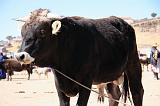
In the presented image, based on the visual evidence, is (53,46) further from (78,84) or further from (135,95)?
(135,95)

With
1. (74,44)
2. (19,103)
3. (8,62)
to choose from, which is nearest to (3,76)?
(8,62)

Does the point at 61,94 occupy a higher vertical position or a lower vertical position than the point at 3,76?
higher

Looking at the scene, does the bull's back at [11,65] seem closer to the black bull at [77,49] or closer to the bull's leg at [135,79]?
the bull's leg at [135,79]

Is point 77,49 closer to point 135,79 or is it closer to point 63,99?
point 63,99

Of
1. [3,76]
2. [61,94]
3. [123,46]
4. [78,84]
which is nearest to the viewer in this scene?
[78,84]

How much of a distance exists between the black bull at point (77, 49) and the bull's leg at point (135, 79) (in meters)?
0.38

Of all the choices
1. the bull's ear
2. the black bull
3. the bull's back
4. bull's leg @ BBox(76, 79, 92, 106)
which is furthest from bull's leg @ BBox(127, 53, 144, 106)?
the bull's back

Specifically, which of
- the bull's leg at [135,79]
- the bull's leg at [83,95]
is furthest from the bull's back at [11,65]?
the bull's leg at [83,95]

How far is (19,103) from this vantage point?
12383 millimetres

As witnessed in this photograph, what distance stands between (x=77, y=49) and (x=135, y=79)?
92.9 inches

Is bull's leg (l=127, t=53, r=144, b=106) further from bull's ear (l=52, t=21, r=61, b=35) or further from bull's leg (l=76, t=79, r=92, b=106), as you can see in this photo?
bull's ear (l=52, t=21, r=61, b=35)

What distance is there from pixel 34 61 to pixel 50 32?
1.65 feet

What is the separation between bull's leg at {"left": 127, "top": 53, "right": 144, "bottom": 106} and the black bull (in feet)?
1.24

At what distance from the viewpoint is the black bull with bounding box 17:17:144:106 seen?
6.06 m
